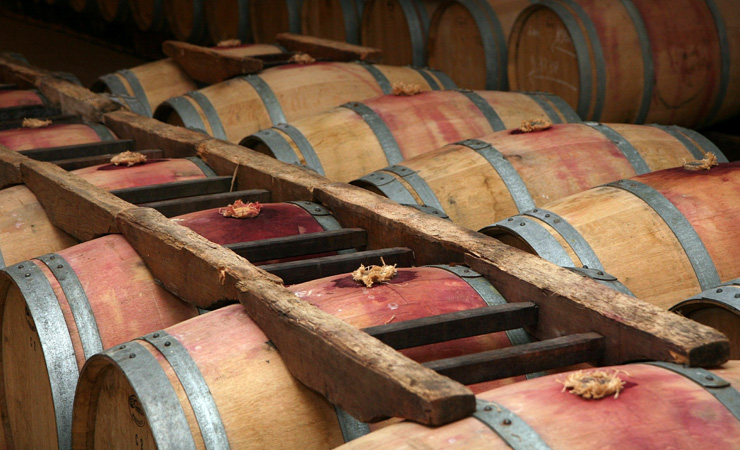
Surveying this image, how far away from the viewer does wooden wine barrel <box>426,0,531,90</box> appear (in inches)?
227

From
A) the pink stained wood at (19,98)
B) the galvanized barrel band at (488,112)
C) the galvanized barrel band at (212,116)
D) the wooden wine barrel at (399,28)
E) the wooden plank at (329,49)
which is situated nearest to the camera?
the galvanized barrel band at (488,112)

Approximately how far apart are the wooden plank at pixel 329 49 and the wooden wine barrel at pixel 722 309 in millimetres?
3614

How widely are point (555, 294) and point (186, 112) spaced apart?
3504 millimetres

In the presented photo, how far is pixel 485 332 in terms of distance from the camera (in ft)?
6.99

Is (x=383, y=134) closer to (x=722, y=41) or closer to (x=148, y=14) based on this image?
(x=722, y=41)

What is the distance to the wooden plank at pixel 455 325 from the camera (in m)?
2.02

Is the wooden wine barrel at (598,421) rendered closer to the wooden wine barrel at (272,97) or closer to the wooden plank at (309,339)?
the wooden plank at (309,339)

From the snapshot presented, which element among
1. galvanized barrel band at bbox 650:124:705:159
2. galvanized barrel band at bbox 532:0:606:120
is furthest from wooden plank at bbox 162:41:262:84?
galvanized barrel band at bbox 650:124:705:159

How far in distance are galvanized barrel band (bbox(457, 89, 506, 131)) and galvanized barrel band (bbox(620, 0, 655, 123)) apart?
1161 mm

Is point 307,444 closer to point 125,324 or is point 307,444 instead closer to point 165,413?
point 165,413

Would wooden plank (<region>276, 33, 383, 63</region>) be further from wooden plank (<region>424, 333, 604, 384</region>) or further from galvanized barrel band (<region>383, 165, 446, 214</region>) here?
wooden plank (<region>424, 333, 604, 384</region>)

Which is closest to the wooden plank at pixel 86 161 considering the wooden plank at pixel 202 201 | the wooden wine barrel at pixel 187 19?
the wooden plank at pixel 202 201

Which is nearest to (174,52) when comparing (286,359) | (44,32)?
(286,359)

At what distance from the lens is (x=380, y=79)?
17.7 ft
